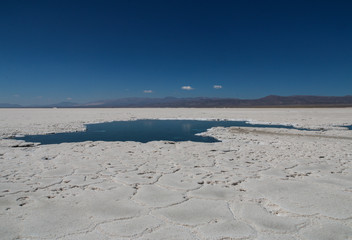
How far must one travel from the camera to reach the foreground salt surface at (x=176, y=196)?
2260mm

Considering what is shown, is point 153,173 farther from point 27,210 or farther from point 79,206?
point 27,210

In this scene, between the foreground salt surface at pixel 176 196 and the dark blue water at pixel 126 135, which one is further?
the dark blue water at pixel 126 135

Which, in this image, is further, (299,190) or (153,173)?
(153,173)

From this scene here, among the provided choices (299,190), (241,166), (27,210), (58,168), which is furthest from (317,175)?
(58,168)

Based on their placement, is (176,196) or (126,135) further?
(126,135)

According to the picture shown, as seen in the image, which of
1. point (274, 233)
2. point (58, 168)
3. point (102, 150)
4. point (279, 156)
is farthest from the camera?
point (102, 150)

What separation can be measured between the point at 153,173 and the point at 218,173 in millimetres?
1150

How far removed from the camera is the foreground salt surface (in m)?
2.26

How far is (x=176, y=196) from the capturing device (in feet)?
10.1

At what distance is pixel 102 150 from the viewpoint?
6.08 meters

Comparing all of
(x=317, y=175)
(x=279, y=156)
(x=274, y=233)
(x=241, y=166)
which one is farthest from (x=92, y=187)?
(x=279, y=156)

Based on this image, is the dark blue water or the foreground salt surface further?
the dark blue water

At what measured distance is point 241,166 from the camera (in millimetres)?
4480

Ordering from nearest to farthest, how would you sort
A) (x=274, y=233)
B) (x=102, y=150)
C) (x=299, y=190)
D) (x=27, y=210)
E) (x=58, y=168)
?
(x=274, y=233) < (x=27, y=210) < (x=299, y=190) < (x=58, y=168) < (x=102, y=150)
